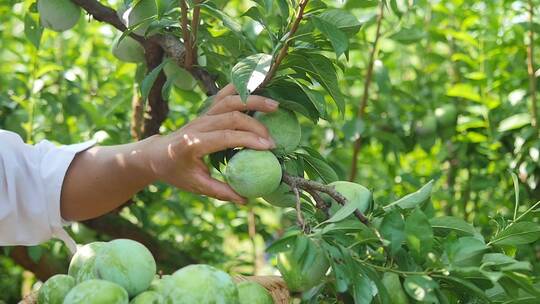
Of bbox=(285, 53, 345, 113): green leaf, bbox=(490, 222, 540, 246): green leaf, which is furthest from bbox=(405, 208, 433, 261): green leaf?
bbox=(285, 53, 345, 113): green leaf

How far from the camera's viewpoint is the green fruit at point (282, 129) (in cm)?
122

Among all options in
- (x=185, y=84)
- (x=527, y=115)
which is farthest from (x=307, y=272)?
(x=527, y=115)

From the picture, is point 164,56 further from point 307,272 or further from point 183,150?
point 307,272

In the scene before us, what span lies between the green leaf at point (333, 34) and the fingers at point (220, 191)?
27 cm

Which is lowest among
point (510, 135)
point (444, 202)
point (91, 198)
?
point (444, 202)

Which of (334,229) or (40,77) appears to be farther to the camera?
(40,77)

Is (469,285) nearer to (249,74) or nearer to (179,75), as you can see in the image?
(249,74)

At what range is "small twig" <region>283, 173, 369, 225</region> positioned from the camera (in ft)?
3.58

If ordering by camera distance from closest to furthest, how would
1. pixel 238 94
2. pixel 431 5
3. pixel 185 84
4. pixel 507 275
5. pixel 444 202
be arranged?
pixel 507 275 → pixel 238 94 → pixel 185 84 → pixel 444 202 → pixel 431 5

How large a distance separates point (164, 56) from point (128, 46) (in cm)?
10

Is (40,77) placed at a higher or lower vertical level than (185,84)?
lower

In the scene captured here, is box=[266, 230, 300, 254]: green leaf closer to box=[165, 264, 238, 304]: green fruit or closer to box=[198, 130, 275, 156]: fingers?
box=[165, 264, 238, 304]: green fruit

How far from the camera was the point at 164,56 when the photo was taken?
5.25 ft

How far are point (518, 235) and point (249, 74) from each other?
47 cm
